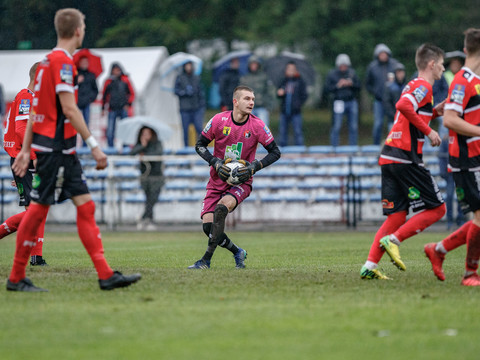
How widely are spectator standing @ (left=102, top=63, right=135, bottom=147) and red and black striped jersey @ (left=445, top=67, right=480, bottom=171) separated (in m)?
15.7

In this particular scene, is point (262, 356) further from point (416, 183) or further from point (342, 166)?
point (342, 166)

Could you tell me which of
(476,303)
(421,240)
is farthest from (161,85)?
(476,303)

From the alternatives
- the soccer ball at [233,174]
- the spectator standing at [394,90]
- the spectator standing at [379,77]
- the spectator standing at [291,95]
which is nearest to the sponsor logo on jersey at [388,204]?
the soccer ball at [233,174]

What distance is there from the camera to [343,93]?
22.0 meters

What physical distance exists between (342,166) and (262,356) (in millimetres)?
16126

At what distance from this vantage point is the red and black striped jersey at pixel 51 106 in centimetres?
772

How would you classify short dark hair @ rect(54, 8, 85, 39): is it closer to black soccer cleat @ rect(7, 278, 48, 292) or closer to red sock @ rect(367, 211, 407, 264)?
black soccer cleat @ rect(7, 278, 48, 292)

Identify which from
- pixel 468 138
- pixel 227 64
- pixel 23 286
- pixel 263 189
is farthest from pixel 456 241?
pixel 227 64

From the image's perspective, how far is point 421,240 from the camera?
1616 centimetres

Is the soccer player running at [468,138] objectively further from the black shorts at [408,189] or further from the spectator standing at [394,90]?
the spectator standing at [394,90]

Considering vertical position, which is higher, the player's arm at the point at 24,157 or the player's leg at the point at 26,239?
the player's arm at the point at 24,157

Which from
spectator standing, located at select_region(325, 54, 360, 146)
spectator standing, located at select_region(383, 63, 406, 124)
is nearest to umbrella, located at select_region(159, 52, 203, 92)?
spectator standing, located at select_region(325, 54, 360, 146)

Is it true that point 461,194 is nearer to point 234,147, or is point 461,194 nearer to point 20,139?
point 234,147

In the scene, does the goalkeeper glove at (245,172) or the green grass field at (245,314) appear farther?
the goalkeeper glove at (245,172)
